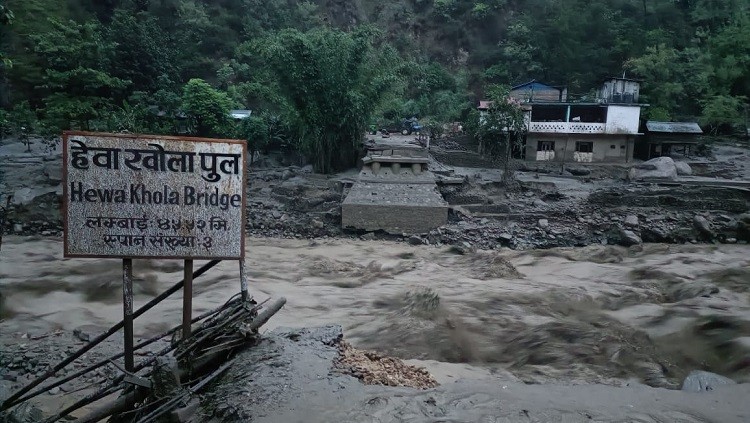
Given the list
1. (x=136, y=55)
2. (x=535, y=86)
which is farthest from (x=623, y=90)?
(x=136, y=55)

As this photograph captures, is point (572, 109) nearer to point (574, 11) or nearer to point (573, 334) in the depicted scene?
point (574, 11)

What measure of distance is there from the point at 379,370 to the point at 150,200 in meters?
2.75

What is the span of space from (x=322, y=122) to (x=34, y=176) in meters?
11.5

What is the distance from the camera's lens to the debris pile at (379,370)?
514cm

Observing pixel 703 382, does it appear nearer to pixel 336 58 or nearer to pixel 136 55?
pixel 336 58

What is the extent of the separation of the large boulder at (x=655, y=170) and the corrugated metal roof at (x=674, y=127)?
2910 millimetres

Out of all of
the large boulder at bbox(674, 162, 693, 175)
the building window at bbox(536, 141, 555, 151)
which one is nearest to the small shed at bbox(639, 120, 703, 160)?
the large boulder at bbox(674, 162, 693, 175)

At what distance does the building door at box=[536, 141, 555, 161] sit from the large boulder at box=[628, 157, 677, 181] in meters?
4.13

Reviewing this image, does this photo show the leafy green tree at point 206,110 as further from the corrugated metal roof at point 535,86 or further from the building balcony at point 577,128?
the corrugated metal roof at point 535,86

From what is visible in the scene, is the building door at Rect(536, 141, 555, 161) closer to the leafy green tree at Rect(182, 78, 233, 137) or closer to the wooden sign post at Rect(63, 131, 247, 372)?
the leafy green tree at Rect(182, 78, 233, 137)

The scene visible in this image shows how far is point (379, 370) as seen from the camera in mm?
5406

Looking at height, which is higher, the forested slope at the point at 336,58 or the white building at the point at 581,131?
the forested slope at the point at 336,58

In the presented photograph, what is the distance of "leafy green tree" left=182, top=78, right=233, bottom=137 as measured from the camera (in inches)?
910

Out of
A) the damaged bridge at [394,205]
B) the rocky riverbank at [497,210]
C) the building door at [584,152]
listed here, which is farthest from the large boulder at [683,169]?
the damaged bridge at [394,205]
